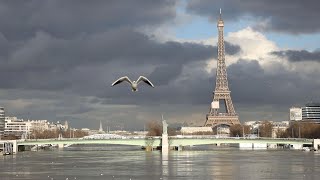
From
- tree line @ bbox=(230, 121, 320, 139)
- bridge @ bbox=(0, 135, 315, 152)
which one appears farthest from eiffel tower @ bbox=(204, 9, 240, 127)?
bridge @ bbox=(0, 135, 315, 152)

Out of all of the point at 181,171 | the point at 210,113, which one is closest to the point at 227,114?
the point at 210,113

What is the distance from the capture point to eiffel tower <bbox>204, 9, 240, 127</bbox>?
184 meters

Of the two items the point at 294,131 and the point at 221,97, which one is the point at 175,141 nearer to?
the point at 294,131

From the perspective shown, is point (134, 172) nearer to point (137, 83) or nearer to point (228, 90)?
point (137, 83)

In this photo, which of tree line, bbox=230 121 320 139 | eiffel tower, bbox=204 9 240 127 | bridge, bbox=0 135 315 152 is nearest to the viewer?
bridge, bbox=0 135 315 152

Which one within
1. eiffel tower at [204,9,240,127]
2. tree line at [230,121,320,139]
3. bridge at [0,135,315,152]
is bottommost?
bridge at [0,135,315,152]

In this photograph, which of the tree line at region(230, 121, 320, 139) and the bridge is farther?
the tree line at region(230, 121, 320, 139)

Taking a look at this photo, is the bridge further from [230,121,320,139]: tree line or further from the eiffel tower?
the eiffel tower

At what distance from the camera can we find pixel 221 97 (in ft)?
609

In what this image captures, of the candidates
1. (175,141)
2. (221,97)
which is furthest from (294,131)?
(175,141)

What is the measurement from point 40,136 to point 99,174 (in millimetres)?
139364

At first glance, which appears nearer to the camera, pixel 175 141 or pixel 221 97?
pixel 175 141

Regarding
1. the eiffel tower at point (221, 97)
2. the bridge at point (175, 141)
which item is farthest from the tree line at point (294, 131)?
the bridge at point (175, 141)

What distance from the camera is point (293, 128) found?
563ft
